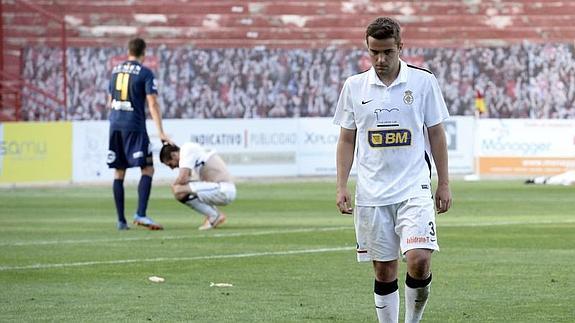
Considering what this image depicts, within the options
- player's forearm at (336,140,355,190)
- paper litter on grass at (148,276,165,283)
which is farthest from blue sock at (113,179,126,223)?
player's forearm at (336,140,355,190)

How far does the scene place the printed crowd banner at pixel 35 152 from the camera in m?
28.2

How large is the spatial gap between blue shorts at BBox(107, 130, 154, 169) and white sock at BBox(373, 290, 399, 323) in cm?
952

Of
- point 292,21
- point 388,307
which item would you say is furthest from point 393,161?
point 292,21

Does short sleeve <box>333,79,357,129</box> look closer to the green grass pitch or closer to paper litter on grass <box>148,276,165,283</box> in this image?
the green grass pitch

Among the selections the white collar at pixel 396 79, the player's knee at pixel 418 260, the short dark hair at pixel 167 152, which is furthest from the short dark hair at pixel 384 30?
the short dark hair at pixel 167 152

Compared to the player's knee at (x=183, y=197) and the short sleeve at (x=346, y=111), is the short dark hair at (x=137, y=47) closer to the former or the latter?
the player's knee at (x=183, y=197)

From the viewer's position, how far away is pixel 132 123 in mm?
17516

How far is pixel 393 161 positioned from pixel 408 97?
0.37 meters

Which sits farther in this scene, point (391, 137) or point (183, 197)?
point (183, 197)

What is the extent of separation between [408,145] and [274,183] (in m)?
21.6

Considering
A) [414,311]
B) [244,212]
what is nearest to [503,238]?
[244,212]

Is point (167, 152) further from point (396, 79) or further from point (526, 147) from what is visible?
point (526, 147)

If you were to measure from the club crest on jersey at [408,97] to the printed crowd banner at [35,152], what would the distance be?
A: 21.1 m

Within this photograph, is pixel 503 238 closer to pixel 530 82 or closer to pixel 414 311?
pixel 414 311
